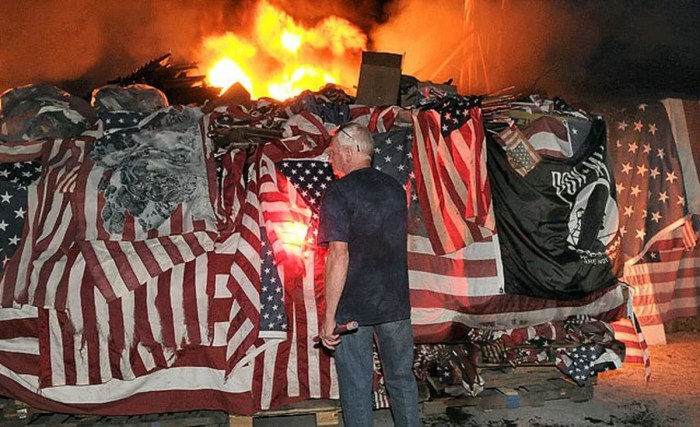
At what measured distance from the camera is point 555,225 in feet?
20.2

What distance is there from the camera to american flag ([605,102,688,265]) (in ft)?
22.3

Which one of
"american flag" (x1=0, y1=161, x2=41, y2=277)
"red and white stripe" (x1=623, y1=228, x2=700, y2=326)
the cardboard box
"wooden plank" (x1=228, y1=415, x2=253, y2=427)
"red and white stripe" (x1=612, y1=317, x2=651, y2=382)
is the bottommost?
"wooden plank" (x1=228, y1=415, x2=253, y2=427)

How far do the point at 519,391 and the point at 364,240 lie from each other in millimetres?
2906

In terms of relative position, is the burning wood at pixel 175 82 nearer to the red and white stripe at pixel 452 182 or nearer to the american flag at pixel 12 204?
the american flag at pixel 12 204

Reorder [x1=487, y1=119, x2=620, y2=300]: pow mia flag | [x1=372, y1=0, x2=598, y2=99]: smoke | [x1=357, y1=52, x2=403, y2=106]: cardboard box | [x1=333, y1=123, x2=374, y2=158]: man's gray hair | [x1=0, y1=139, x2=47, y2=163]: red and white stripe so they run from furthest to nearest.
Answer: [x1=372, y1=0, x2=598, y2=99]: smoke < [x1=357, y1=52, x2=403, y2=106]: cardboard box < [x1=487, y1=119, x2=620, y2=300]: pow mia flag < [x1=0, y1=139, x2=47, y2=163]: red and white stripe < [x1=333, y1=123, x2=374, y2=158]: man's gray hair

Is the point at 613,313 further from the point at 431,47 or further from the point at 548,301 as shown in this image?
the point at 431,47

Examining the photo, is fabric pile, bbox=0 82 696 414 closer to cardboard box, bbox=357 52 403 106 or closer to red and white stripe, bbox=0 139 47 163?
red and white stripe, bbox=0 139 47 163

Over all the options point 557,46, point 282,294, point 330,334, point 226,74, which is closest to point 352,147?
point 330,334

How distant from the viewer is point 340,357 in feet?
13.7

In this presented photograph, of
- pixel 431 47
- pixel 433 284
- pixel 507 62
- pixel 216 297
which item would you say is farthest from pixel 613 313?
pixel 431 47

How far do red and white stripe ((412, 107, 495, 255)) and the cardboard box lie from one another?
0.80 metres

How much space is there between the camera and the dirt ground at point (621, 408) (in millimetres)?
5562

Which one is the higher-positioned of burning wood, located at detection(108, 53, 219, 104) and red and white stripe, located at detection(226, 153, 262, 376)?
burning wood, located at detection(108, 53, 219, 104)

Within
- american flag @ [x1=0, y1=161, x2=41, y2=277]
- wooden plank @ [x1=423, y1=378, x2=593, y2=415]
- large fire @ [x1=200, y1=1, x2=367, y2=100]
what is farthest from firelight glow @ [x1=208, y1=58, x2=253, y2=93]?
wooden plank @ [x1=423, y1=378, x2=593, y2=415]
